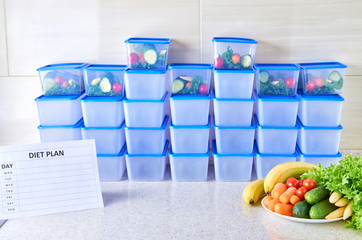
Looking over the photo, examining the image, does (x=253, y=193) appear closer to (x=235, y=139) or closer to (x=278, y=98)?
(x=235, y=139)

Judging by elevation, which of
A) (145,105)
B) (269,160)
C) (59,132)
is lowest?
(269,160)

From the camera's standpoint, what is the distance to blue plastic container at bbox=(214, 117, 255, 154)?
5.72 feet

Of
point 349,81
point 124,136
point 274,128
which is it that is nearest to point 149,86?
point 124,136

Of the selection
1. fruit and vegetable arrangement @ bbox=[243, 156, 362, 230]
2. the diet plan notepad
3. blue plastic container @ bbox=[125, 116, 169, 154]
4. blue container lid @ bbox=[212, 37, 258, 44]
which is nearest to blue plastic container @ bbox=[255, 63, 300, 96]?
blue container lid @ bbox=[212, 37, 258, 44]

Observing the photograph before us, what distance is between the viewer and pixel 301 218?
142cm

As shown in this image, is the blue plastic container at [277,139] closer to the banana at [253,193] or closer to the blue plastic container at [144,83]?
the banana at [253,193]

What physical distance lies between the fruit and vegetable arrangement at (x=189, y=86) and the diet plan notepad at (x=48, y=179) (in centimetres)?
41

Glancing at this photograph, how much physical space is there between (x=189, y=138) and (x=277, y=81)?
1.34 feet

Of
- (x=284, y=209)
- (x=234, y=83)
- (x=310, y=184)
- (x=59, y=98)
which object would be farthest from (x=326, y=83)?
(x=59, y=98)

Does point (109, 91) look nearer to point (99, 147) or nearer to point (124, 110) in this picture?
point (124, 110)

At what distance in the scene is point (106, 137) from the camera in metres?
Result: 1.77

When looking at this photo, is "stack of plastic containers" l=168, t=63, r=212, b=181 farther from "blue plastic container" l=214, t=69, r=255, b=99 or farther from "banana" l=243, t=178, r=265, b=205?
"banana" l=243, t=178, r=265, b=205

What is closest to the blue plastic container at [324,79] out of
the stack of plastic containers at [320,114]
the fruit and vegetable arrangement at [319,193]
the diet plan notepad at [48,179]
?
the stack of plastic containers at [320,114]

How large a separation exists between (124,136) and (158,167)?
201mm
